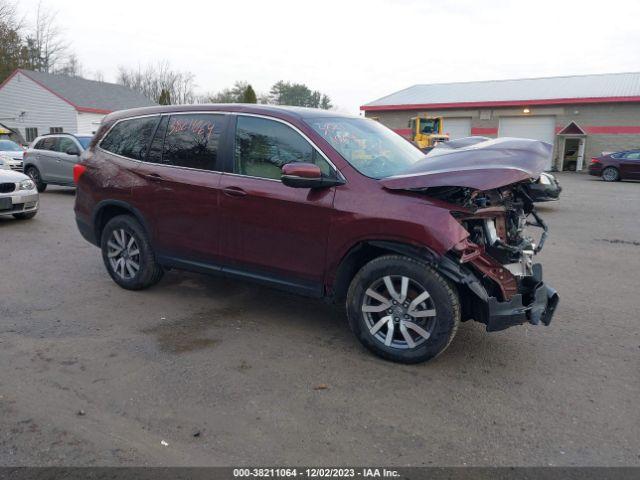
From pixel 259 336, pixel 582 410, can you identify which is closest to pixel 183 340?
pixel 259 336

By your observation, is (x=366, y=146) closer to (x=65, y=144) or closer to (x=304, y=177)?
(x=304, y=177)

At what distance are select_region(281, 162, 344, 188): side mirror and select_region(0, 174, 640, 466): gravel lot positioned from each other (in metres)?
1.34

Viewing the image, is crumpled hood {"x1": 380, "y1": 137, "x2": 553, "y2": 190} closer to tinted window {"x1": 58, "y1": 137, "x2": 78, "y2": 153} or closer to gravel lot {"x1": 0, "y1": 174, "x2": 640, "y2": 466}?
gravel lot {"x1": 0, "y1": 174, "x2": 640, "y2": 466}

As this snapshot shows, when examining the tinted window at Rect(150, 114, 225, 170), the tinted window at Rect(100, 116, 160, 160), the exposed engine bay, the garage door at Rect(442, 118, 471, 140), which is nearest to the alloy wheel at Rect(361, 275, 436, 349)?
the exposed engine bay

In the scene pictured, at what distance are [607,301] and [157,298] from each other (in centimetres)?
483

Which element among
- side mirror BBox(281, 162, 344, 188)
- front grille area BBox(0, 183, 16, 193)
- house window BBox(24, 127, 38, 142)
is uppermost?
house window BBox(24, 127, 38, 142)

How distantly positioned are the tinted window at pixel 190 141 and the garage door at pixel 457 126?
1280 inches

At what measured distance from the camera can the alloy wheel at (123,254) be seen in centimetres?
547

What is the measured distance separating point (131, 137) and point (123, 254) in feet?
4.19

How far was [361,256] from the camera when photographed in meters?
4.16

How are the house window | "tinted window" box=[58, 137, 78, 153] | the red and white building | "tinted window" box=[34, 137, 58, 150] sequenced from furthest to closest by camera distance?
the house window
the red and white building
"tinted window" box=[34, 137, 58, 150]
"tinted window" box=[58, 137, 78, 153]

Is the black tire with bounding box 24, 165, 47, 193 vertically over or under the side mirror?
under

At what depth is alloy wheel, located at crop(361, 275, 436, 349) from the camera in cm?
377

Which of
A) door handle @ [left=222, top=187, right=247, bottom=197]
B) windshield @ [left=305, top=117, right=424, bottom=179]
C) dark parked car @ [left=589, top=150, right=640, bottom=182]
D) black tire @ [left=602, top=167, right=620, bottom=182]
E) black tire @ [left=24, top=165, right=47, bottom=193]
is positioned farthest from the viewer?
black tire @ [left=602, top=167, right=620, bottom=182]
